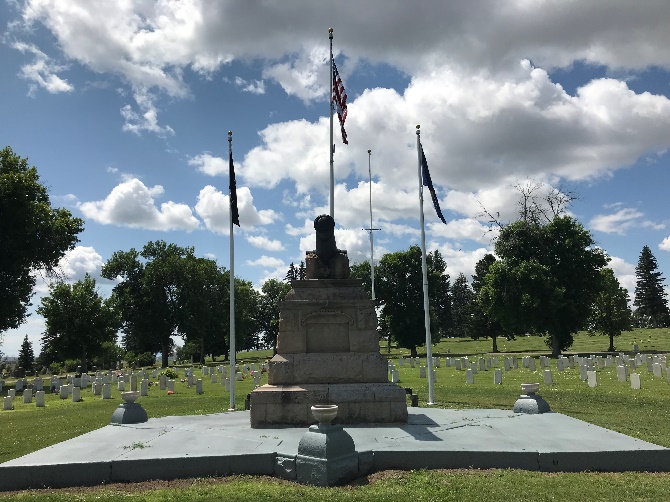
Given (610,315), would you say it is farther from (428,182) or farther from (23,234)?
(23,234)

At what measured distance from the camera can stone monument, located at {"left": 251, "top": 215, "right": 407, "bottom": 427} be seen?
10086 millimetres

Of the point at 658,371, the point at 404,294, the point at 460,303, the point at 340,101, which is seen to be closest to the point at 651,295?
the point at 460,303

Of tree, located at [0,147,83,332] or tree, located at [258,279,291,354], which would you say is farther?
tree, located at [258,279,291,354]

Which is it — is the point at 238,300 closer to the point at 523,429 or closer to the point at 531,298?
the point at 531,298

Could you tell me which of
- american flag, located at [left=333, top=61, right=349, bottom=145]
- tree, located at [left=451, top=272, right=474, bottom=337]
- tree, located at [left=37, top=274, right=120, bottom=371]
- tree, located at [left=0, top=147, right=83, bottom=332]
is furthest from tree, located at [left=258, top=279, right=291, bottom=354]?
american flag, located at [left=333, top=61, right=349, bottom=145]

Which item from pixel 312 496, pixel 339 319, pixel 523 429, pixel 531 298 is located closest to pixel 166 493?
pixel 312 496

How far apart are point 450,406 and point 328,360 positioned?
20.3 ft

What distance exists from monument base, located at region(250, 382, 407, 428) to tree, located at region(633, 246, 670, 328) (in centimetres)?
9678

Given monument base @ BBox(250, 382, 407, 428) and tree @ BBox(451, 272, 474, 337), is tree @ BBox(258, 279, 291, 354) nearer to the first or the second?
tree @ BBox(451, 272, 474, 337)

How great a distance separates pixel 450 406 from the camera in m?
15.1

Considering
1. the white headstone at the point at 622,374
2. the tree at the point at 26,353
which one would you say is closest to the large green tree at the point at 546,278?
the white headstone at the point at 622,374

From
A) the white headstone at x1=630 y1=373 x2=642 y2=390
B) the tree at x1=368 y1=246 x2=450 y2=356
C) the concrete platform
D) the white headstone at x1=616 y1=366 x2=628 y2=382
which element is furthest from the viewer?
the tree at x1=368 y1=246 x2=450 y2=356

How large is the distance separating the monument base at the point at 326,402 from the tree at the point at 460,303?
7476cm

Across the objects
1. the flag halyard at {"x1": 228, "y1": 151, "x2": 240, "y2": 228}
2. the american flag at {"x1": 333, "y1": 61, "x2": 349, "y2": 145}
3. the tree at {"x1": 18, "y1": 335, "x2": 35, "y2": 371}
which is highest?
the american flag at {"x1": 333, "y1": 61, "x2": 349, "y2": 145}
